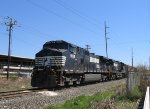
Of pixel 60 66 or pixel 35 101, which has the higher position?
pixel 60 66

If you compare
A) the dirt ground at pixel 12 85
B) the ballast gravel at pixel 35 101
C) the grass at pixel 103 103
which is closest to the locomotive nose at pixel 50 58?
the dirt ground at pixel 12 85

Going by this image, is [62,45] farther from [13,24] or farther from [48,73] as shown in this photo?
[13,24]

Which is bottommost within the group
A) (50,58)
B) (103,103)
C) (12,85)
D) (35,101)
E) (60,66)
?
(35,101)

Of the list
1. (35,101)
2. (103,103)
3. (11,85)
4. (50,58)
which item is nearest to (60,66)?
(50,58)

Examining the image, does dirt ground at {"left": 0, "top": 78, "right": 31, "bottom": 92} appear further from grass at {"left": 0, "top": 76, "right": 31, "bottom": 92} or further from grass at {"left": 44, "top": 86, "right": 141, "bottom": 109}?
grass at {"left": 44, "top": 86, "right": 141, "bottom": 109}

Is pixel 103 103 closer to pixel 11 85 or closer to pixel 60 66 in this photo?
pixel 60 66

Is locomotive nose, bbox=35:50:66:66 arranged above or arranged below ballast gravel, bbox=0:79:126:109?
above

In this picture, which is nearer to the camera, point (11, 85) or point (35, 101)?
point (35, 101)

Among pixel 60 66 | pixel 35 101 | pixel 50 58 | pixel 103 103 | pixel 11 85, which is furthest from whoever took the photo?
pixel 11 85

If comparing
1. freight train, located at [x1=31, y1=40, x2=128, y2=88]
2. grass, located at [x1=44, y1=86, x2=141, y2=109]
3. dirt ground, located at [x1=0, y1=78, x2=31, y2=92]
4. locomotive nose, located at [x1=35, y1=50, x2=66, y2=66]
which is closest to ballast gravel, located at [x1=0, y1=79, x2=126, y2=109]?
grass, located at [x1=44, y1=86, x2=141, y2=109]

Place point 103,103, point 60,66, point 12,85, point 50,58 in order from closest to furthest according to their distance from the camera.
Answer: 1. point 103,103
2. point 60,66
3. point 50,58
4. point 12,85

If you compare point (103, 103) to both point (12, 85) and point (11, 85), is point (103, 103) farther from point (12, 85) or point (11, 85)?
point (12, 85)

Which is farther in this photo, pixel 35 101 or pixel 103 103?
pixel 35 101

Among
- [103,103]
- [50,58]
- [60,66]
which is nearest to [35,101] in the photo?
[103,103]
